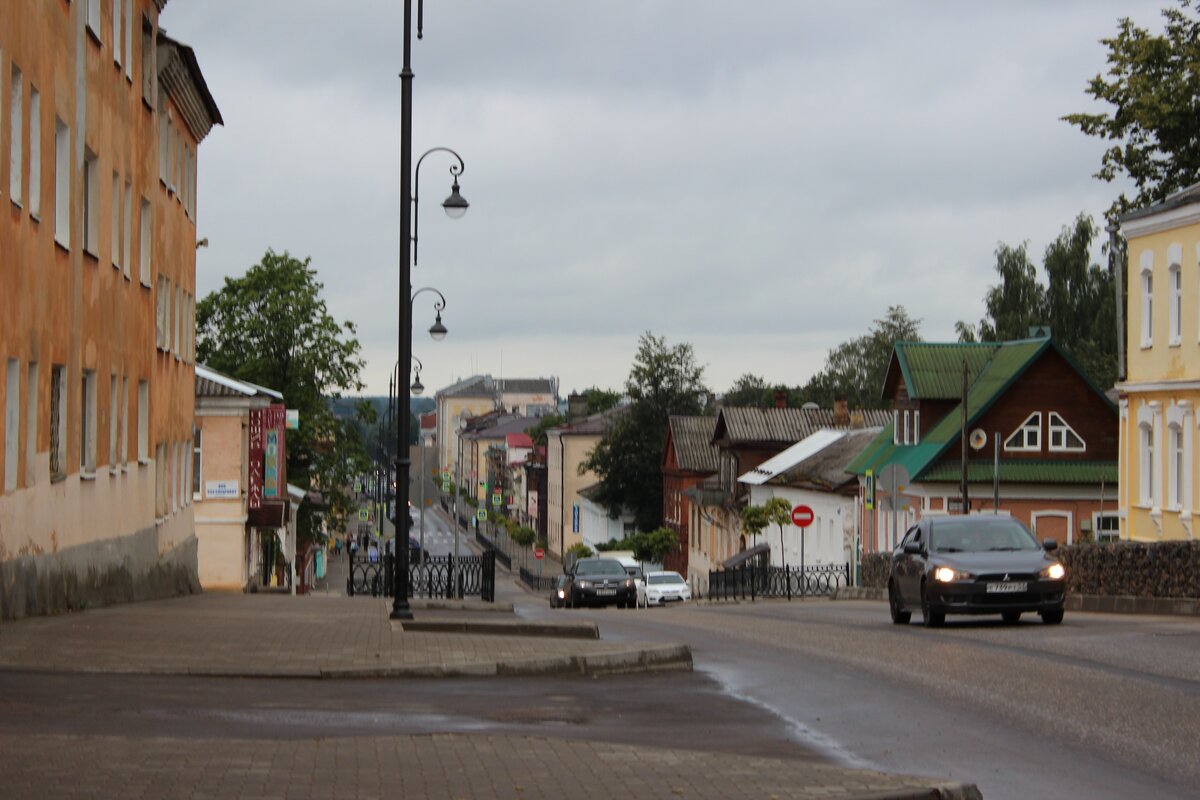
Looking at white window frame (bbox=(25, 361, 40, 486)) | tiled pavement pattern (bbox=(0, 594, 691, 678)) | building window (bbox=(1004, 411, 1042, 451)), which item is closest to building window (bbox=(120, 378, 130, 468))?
white window frame (bbox=(25, 361, 40, 486))

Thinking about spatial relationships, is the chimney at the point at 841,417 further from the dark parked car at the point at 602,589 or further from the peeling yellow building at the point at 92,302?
the peeling yellow building at the point at 92,302

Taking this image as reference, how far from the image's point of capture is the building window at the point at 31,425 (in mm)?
20844

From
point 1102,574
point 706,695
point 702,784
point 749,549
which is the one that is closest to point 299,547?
point 749,549

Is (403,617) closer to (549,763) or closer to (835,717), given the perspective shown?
(835,717)

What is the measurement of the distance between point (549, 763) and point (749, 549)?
67.8 m

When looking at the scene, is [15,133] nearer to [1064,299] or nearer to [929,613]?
[929,613]

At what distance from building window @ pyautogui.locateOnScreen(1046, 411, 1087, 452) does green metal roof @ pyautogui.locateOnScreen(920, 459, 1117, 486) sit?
467mm

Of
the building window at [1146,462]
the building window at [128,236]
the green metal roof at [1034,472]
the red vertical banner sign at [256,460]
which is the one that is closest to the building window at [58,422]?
the building window at [128,236]

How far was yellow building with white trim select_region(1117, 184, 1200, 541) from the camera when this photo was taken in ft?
129

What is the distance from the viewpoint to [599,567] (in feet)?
169

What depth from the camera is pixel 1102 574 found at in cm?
3188

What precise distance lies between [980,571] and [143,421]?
16024 mm

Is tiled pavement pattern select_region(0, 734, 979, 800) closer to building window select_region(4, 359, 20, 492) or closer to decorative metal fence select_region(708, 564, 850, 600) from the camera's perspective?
building window select_region(4, 359, 20, 492)

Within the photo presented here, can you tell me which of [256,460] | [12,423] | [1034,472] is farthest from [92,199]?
[1034,472]
